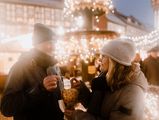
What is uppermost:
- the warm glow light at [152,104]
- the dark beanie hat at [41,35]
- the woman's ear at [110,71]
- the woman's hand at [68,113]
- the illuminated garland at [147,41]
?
the dark beanie hat at [41,35]

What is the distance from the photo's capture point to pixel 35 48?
3.03 m

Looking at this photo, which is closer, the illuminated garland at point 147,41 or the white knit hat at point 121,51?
the white knit hat at point 121,51

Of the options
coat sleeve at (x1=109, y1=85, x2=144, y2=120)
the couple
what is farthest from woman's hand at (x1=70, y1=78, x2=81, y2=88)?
coat sleeve at (x1=109, y1=85, x2=144, y2=120)

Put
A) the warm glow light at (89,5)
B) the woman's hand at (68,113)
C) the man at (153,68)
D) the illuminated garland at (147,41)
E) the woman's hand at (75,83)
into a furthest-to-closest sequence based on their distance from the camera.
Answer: the illuminated garland at (147,41) < the warm glow light at (89,5) < the man at (153,68) < the woman's hand at (75,83) < the woman's hand at (68,113)

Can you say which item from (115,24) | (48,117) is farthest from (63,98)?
(115,24)

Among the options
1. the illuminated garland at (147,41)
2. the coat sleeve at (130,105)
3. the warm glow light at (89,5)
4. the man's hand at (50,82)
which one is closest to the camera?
the coat sleeve at (130,105)

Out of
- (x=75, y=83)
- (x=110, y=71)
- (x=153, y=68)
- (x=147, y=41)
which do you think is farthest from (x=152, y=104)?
(x=147, y=41)

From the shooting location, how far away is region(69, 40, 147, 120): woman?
2.59 meters

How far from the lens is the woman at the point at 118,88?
259 cm

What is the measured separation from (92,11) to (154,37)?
1712cm

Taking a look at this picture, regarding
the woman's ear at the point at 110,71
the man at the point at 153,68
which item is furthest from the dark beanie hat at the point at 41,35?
the man at the point at 153,68

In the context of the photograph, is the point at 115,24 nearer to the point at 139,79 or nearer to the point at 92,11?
the point at 92,11

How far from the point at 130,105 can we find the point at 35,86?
0.77m

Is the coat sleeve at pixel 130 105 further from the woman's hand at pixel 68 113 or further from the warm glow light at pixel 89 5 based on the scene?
the warm glow light at pixel 89 5
